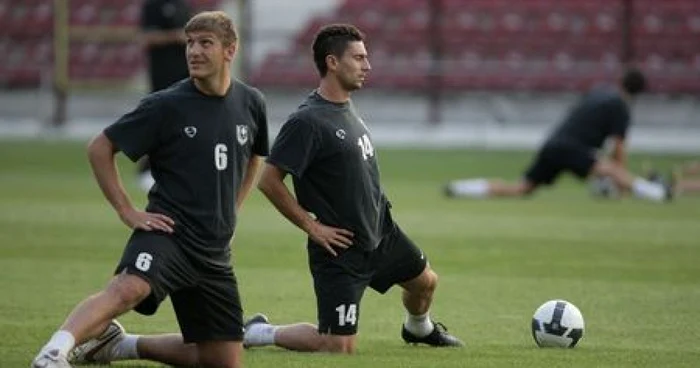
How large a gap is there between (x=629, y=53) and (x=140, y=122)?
73.2 ft

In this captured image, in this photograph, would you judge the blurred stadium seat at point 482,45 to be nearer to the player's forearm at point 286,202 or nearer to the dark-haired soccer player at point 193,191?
the player's forearm at point 286,202

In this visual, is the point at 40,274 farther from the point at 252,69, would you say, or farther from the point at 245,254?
the point at 252,69

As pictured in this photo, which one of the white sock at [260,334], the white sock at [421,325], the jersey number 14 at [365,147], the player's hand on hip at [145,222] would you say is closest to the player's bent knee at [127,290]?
the player's hand on hip at [145,222]

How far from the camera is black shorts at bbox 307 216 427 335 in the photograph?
9242 mm

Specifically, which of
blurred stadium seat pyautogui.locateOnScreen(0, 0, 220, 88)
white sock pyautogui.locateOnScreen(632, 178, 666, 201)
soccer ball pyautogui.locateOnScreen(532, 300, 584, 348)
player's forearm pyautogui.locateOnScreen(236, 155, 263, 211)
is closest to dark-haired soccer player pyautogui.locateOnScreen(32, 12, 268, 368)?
player's forearm pyautogui.locateOnScreen(236, 155, 263, 211)

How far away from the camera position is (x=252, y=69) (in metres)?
31.7

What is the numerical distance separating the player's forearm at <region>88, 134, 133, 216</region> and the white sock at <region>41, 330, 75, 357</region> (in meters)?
0.73

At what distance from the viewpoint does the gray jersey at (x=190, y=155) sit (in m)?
8.21

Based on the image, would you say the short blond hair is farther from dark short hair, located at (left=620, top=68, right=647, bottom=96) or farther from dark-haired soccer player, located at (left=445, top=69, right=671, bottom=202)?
dark-haired soccer player, located at (left=445, top=69, right=671, bottom=202)

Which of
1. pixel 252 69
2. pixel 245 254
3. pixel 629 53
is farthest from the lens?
pixel 252 69

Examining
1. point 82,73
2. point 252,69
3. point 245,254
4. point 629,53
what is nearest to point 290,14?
point 252,69

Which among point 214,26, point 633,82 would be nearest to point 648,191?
point 633,82

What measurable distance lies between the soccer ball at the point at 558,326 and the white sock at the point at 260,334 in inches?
59.7

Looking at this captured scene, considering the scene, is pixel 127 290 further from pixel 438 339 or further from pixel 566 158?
pixel 566 158
